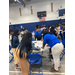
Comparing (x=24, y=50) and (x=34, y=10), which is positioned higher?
(x=34, y=10)

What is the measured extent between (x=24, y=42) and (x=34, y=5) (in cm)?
765

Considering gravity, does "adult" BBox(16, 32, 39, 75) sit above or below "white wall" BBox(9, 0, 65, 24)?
below

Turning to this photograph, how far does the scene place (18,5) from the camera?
8094 millimetres

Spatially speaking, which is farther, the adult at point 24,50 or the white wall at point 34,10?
the white wall at point 34,10

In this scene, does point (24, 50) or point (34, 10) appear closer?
point (24, 50)

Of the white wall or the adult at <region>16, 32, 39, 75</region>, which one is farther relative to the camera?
the white wall

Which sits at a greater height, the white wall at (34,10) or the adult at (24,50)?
the white wall at (34,10)

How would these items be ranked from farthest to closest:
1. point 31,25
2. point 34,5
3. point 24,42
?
point 31,25 < point 34,5 < point 24,42

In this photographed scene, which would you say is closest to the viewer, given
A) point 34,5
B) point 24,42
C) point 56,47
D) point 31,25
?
point 24,42
